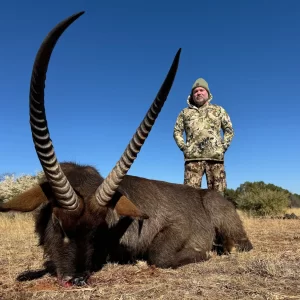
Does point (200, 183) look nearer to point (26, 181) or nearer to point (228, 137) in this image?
point (228, 137)

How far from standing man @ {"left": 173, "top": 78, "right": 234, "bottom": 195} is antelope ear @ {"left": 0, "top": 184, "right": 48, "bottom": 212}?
4521 mm

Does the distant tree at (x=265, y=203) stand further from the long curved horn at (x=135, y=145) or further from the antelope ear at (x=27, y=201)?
the antelope ear at (x=27, y=201)

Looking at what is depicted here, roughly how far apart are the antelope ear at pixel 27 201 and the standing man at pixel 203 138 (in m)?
4.52

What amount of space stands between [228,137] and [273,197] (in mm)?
11048

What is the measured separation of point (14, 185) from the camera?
16.6 metres

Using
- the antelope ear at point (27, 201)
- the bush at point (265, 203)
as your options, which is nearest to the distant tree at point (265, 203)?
the bush at point (265, 203)

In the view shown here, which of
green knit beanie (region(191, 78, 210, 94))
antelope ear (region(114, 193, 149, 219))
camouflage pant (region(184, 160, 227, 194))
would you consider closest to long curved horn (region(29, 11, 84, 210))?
antelope ear (region(114, 193, 149, 219))

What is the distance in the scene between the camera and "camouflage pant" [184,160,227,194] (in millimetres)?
8352

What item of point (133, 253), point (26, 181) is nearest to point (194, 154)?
point (133, 253)

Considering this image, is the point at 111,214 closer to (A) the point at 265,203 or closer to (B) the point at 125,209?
(B) the point at 125,209

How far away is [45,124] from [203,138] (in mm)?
5221

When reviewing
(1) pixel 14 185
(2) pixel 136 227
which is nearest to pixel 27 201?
(2) pixel 136 227

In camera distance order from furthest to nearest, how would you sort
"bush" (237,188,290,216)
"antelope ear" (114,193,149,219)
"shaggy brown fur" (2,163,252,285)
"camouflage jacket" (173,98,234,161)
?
"bush" (237,188,290,216)
"camouflage jacket" (173,98,234,161)
"antelope ear" (114,193,149,219)
"shaggy brown fur" (2,163,252,285)

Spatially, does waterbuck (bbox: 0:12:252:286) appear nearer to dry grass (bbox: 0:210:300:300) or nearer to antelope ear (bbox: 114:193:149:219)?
antelope ear (bbox: 114:193:149:219)
